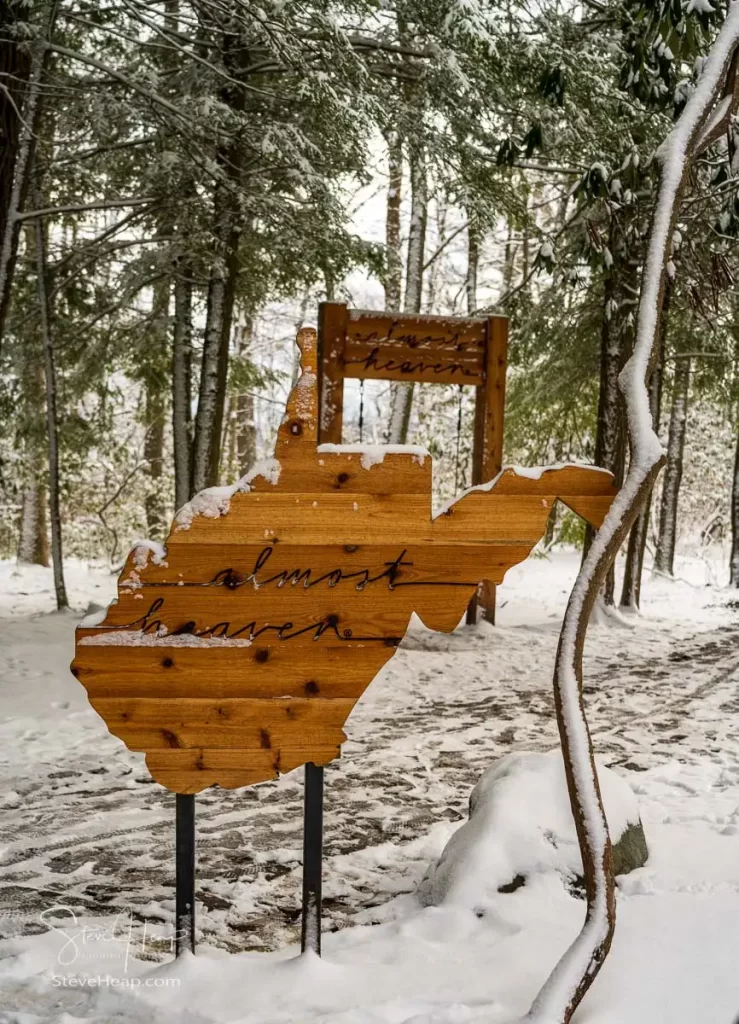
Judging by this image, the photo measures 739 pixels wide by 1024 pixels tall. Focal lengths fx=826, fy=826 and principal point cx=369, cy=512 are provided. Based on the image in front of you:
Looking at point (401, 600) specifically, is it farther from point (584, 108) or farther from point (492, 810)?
point (584, 108)

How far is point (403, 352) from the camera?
7.59 metres

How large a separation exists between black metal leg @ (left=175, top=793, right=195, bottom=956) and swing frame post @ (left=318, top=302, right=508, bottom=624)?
4846 mm

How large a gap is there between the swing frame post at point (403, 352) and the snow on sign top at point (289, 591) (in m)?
4.65

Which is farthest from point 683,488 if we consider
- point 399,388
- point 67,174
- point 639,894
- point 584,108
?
point 639,894

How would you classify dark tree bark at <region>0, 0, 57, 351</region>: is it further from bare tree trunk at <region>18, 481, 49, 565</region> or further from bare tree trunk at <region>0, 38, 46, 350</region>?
bare tree trunk at <region>18, 481, 49, 565</region>

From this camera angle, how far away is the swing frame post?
7492 millimetres

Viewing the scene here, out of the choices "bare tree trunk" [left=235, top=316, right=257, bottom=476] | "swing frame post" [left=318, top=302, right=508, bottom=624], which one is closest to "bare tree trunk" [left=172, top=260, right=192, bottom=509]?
"swing frame post" [left=318, top=302, right=508, bottom=624]

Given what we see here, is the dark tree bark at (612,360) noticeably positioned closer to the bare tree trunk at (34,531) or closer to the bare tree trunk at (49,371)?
the bare tree trunk at (49,371)

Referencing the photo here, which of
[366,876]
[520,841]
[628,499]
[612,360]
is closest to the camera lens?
[628,499]

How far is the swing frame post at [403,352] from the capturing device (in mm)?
7492

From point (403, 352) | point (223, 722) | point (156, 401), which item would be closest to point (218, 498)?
point (223, 722)

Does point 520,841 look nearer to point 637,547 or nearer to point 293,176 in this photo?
point 293,176

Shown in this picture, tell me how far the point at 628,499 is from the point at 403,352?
5461mm

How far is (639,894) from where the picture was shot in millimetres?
3068
